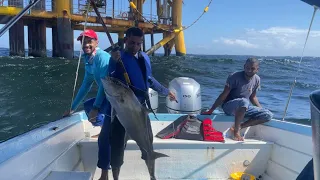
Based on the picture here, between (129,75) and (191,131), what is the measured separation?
1.63 m

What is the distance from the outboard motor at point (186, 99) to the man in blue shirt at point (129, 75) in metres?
2.07

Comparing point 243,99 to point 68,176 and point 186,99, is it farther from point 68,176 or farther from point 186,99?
point 68,176

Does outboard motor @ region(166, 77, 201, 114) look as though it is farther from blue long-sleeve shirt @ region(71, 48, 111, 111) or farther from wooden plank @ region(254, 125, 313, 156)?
blue long-sleeve shirt @ region(71, 48, 111, 111)

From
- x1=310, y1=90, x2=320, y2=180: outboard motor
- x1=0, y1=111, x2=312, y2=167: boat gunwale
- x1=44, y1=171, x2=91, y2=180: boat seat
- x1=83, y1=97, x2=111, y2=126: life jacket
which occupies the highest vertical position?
x1=310, y1=90, x2=320, y2=180: outboard motor

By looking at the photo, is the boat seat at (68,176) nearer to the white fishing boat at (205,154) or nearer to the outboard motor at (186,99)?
the white fishing boat at (205,154)

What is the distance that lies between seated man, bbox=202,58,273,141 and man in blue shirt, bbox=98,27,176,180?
1.70m

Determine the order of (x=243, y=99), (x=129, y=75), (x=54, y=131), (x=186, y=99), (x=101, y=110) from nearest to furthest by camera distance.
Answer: (x=129, y=75), (x=54, y=131), (x=101, y=110), (x=243, y=99), (x=186, y=99)

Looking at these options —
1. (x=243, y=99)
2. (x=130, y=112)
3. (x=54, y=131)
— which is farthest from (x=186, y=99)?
(x=130, y=112)

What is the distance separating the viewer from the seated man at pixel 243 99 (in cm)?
451

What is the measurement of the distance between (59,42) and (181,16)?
13.7 m

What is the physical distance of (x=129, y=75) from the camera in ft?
10.2

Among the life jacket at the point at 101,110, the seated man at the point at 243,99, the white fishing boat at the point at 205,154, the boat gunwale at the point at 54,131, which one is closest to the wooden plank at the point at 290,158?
the white fishing boat at the point at 205,154

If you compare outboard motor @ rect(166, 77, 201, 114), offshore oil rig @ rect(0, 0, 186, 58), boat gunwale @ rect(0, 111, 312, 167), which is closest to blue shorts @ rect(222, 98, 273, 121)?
boat gunwale @ rect(0, 111, 312, 167)

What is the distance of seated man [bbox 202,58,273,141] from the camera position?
14.8 feet
